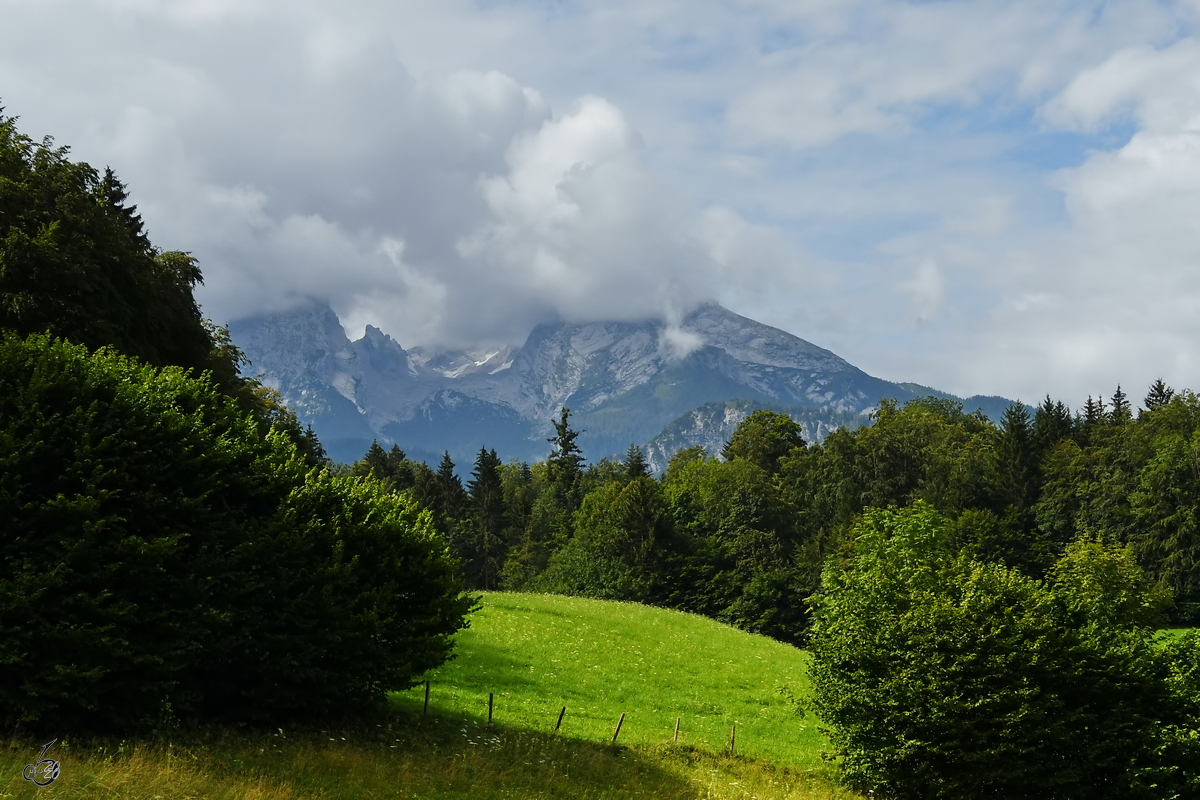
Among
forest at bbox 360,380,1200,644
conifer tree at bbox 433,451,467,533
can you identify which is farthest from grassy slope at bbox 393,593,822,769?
conifer tree at bbox 433,451,467,533

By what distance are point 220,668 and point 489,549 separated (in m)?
103

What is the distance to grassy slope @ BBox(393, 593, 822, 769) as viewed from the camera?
1045 inches

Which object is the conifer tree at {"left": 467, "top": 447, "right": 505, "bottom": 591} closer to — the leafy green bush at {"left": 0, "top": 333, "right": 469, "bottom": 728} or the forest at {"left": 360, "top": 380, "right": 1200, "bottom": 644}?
the forest at {"left": 360, "top": 380, "right": 1200, "bottom": 644}

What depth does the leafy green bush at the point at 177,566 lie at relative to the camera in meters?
15.0

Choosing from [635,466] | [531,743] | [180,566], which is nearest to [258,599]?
[180,566]

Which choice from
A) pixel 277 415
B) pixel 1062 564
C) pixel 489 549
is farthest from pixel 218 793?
pixel 489 549

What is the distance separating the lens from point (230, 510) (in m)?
18.7

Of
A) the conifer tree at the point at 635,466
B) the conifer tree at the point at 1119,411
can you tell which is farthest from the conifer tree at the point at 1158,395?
the conifer tree at the point at 635,466

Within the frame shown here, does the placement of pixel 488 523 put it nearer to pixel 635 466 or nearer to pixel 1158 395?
pixel 635 466

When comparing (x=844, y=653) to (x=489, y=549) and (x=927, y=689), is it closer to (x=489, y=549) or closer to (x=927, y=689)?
(x=927, y=689)

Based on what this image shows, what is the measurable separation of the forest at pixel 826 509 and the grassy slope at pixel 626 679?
32.6m

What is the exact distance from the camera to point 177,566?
17219 millimetres

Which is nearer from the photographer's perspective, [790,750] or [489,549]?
[790,750]

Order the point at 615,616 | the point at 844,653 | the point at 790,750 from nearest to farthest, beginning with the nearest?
the point at 844,653, the point at 790,750, the point at 615,616
